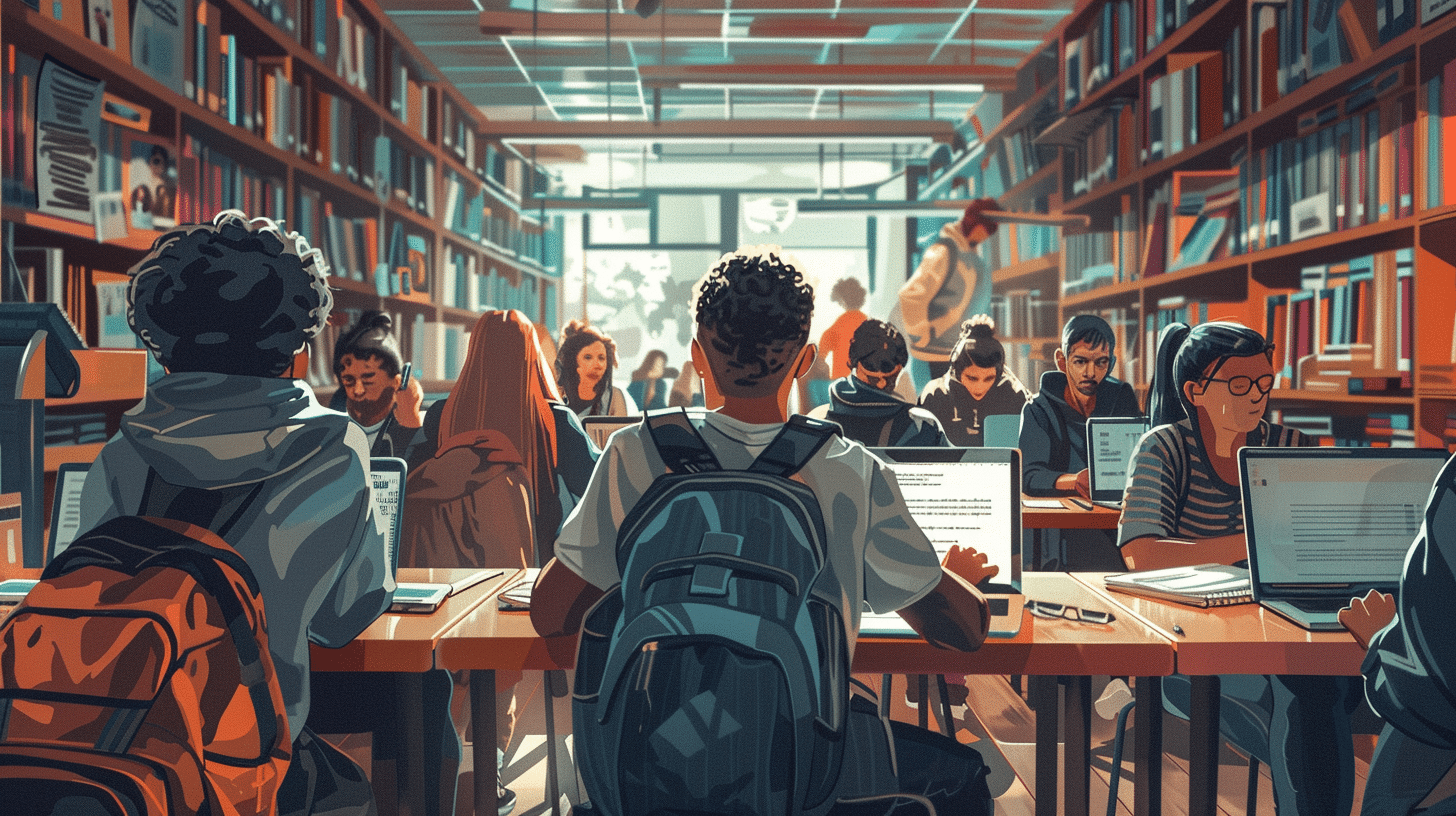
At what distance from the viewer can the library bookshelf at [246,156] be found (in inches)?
86.1

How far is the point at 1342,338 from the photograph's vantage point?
8.75ft

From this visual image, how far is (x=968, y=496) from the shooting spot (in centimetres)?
163

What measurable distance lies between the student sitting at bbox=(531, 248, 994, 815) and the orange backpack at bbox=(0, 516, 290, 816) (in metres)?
0.38

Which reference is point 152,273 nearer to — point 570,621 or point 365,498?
point 365,498

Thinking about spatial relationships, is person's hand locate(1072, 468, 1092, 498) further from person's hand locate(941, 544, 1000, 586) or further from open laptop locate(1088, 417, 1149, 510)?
person's hand locate(941, 544, 1000, 586)

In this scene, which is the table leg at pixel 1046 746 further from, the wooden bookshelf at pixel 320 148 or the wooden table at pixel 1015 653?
the wooden bookshelf at pixel 320 148

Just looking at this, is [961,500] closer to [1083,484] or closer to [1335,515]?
[1335,515]

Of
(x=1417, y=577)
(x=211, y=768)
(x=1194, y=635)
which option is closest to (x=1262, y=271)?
(x=1194, y=635)

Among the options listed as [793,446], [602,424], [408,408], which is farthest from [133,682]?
[408,408]

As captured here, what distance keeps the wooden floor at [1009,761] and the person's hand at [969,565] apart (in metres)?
0.72

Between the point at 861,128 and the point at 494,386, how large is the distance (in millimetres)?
3534

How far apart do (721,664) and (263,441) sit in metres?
0.65

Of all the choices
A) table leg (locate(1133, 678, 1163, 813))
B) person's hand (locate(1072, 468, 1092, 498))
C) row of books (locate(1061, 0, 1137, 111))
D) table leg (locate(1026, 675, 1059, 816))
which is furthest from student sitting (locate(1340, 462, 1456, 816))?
row of books (locate(1061, 0, 1137, 111))

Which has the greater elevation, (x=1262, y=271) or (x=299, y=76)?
(x=299, y=76)
